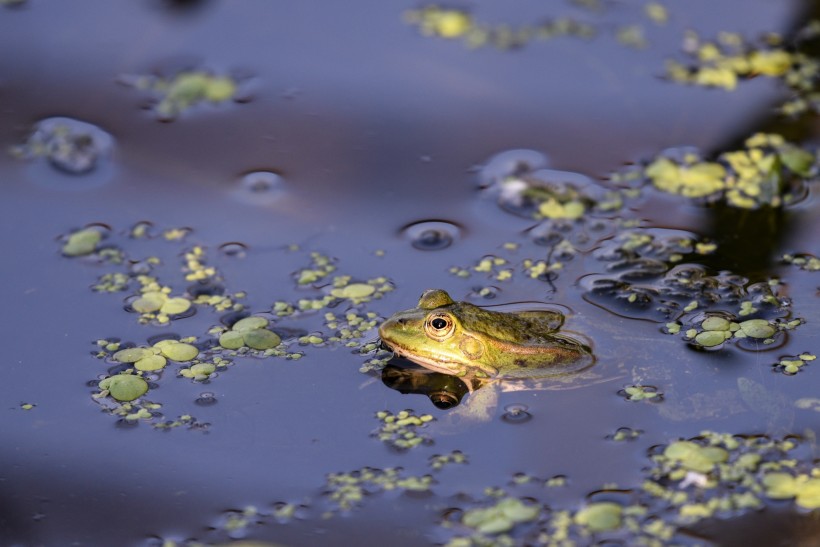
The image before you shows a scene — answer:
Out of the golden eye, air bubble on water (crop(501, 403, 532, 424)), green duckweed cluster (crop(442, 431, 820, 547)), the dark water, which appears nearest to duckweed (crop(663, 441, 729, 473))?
green duckweed cluster (crop(442, 431, 820, 547))

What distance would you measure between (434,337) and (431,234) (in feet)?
3.02

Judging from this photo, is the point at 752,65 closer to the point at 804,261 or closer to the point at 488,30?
the point at 488,30

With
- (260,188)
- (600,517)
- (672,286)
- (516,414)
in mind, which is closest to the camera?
(600,517)

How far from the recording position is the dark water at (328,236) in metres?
3.83

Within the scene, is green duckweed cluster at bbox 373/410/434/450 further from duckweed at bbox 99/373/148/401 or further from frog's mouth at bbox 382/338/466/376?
duckweed at bbox 99/373/148/401

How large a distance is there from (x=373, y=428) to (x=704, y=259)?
190cm

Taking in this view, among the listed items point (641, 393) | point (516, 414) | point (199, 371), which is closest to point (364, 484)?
point (516, 414)

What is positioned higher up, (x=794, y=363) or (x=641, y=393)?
(x=794, y=363)

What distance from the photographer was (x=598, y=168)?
5.55 metres

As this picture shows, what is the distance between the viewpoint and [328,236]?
16.7ft

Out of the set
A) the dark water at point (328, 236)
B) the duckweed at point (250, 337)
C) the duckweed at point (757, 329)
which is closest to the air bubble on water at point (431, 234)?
the dark water at point (328, 236)

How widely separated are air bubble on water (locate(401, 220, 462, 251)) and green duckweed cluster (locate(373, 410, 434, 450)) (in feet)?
3.72

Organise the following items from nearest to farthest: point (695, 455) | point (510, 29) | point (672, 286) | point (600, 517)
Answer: point (600, 517)
point (695, 455)
point (672, 286)
point (510, 29)

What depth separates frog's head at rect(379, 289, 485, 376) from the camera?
4273 millimetres
